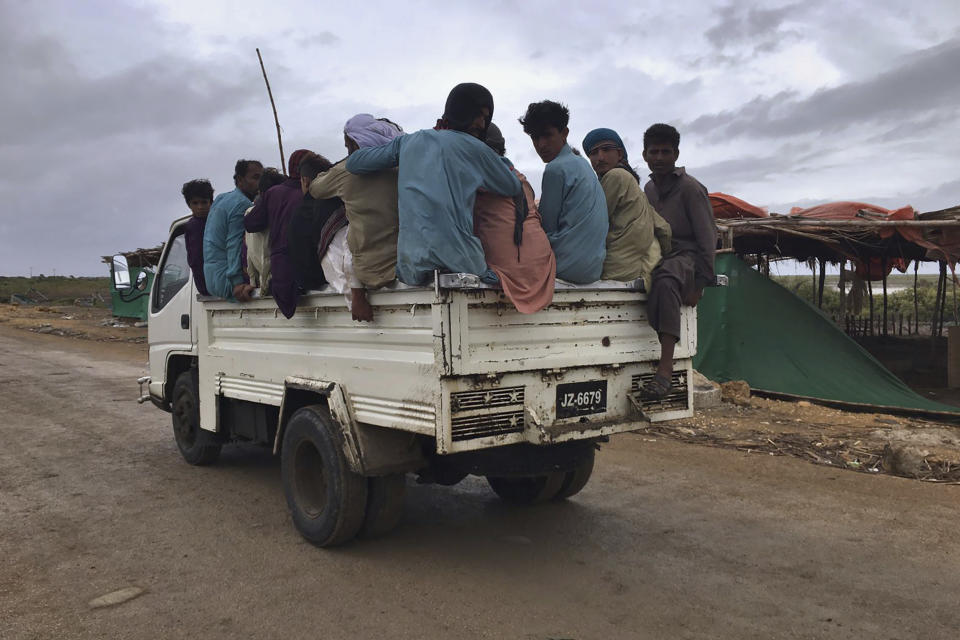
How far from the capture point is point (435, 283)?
3180mm

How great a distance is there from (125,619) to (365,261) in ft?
6.46

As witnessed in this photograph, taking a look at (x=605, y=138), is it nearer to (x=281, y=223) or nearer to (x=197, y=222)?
(x=281, y=223)

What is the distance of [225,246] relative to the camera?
495 cm

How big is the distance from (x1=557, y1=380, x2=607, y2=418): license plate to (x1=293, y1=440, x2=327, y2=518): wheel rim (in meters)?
1.53

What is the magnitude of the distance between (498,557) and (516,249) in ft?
5.67

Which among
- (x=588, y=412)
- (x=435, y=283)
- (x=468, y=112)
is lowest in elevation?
(x=588, y=412)

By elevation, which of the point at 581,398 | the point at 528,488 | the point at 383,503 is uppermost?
the point at 581,398

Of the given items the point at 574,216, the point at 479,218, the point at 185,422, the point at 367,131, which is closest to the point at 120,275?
the point at 185,422

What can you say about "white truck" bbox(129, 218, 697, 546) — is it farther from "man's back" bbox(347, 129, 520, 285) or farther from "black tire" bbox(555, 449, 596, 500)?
"man's back" bbox(347, 129, 520, 285)

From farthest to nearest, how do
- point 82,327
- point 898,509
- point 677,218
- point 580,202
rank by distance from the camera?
point 82,327 → point 898,509 → point 677,218 → point 580,202

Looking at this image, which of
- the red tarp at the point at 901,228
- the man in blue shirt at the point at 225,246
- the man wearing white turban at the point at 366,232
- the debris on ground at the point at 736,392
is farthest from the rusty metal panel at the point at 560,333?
the red tarp at the point at 901,228

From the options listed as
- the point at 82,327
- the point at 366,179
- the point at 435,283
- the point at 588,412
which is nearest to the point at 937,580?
the point at 588,412

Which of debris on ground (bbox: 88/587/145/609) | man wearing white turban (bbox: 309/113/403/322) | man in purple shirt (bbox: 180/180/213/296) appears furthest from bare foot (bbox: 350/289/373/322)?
man in purple shirt (bbox: 180/180/213/296)

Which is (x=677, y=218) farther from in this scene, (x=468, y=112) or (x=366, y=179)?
(x=366, y=179)
